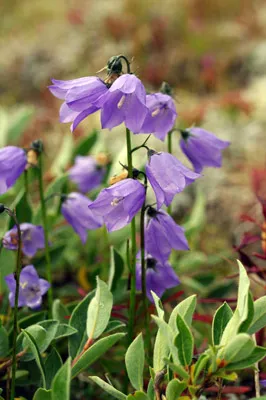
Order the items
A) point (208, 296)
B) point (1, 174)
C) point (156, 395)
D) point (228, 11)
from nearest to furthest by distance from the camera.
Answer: point (156, 395)
point (1, 174)
point (208, 296)
point (228, 11)

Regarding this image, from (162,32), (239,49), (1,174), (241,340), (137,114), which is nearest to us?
(241,340)

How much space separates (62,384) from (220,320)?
411 millimetres

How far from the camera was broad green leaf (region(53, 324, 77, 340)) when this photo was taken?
1.61 meters

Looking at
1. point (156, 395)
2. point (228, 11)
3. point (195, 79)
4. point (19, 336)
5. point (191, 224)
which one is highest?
point (228, 11)

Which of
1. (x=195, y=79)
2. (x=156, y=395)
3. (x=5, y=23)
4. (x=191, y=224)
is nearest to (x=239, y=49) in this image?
(x=195, y=79)

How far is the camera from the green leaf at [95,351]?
1475 mm

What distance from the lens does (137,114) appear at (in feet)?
4.82

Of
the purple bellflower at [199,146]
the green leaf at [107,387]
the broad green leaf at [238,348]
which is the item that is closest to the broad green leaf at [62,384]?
the green leaf at [107,387]

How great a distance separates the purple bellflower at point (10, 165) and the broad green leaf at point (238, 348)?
0.87 metres

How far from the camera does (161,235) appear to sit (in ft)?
5.33

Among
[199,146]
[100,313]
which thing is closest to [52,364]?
[100,313]

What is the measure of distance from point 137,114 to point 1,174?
534 millimetres

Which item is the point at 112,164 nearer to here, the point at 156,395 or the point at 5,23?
the point at 156,395

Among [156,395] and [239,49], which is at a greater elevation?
[239,49]
